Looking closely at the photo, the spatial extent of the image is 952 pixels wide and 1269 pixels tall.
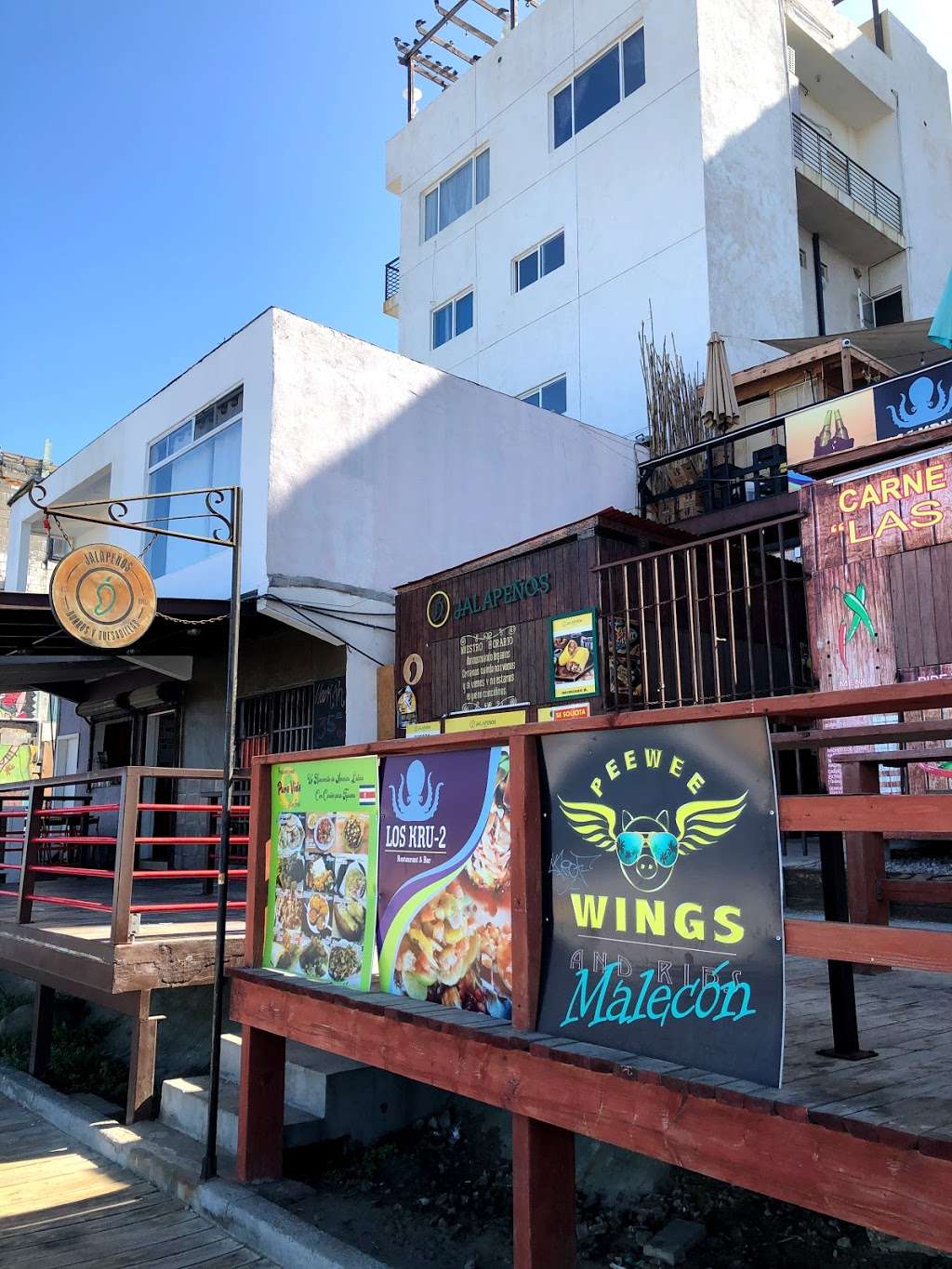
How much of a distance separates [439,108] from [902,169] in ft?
33.1

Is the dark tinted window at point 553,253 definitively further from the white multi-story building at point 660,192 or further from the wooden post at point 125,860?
the wooden post at point 125,860

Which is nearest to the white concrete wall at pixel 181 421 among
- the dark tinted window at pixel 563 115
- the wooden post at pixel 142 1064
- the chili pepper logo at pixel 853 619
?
the wooden post at pixel 142 1064

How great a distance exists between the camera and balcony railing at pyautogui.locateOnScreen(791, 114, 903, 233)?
1920cm

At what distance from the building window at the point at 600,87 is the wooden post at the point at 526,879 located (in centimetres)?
1732

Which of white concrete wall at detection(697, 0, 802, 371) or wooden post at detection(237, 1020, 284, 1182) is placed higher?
white concrete wall at detection(697, 0, 802, 371)

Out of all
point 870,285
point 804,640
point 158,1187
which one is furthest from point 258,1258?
point 870,285

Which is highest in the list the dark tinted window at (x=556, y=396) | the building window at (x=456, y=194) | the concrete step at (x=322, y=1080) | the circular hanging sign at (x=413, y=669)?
the building window at (x=456, y=194)

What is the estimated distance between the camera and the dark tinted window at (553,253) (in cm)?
1891

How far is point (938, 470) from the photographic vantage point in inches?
330

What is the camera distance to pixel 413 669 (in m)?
→ 11.2

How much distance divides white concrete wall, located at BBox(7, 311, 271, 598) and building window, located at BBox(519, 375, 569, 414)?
723cm

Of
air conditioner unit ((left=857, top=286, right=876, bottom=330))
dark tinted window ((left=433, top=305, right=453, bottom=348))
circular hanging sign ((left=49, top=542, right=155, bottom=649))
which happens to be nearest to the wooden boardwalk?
circular hanging sign ((left=49, top=542, right=155, bottom=649))

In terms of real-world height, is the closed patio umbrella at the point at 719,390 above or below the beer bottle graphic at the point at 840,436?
above

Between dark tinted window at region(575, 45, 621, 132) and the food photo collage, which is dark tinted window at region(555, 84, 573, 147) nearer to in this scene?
dark tinted window at region(575, 45, 621, 132)
